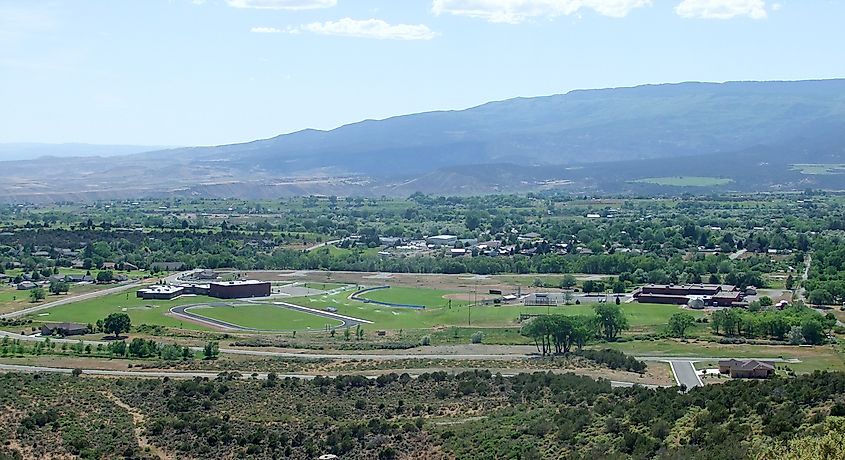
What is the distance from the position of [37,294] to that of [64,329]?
695 inches

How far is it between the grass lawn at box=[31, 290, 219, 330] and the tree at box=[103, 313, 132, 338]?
11.9 feet

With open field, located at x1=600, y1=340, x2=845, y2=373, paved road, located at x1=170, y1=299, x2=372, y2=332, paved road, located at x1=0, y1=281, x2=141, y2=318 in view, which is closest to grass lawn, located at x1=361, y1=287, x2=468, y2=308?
paved road, located at x1=170, y1=299, x2=372, y2=332

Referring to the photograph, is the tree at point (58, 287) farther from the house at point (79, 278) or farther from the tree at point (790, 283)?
the tree at point (790, 283)

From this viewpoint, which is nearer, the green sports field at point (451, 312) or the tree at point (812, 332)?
the tree at point (812, 332)

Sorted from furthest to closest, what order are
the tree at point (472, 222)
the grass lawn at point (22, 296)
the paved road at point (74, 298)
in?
the tree at point (472, 222) < the grass lawn at point (22, 296) < the paved road at point (74, 298)

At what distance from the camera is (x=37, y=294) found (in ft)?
279

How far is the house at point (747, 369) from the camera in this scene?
47844 millimetres

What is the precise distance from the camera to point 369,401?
4550 cm

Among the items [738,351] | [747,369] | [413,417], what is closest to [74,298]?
[738,351]

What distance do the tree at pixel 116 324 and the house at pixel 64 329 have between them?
4.89 feet

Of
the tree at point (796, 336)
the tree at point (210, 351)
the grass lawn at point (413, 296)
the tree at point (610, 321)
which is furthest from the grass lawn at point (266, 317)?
the tree at point (796, 336)

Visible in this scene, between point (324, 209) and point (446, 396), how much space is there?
482 ft

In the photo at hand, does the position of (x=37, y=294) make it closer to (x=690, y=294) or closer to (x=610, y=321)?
(x=610, y=321)

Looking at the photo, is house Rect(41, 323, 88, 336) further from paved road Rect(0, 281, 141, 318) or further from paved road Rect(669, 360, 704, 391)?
paved road Rect(669, 360, 704, 391)
